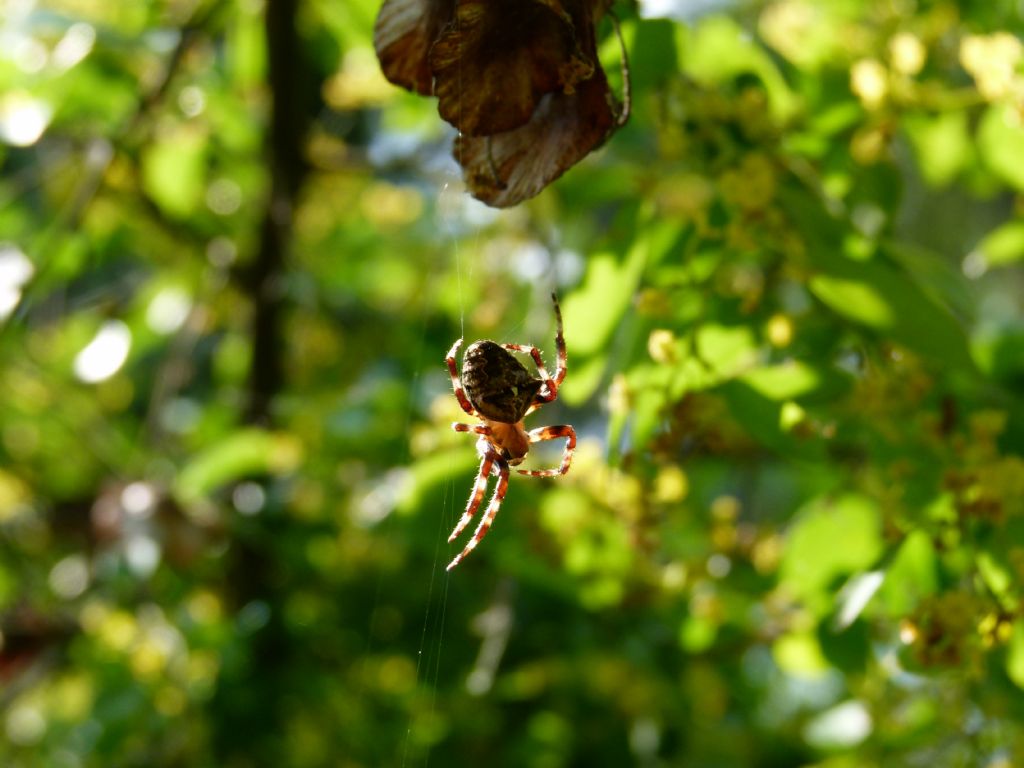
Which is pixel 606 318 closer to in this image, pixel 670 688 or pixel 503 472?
pixel 503 472

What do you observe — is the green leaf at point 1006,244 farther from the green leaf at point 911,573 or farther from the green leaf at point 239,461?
the green leaf at point 239,461

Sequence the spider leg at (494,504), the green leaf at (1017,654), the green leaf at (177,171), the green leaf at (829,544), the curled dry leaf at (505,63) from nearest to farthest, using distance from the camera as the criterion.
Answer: the curled dry leaf at (505,63) → the green leaf at (1017,654) → the green leaf at (829,544) → the spider leg at (494,504) → the green leaf at (177,171)

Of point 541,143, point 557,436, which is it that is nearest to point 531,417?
point 557,436

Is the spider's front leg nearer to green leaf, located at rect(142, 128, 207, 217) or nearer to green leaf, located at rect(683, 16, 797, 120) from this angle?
green leaf, located at rect(683, 16, 797, 120)

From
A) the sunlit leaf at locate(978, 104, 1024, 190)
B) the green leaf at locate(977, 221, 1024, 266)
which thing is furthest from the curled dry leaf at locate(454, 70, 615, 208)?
the green leaf at locate(977, 221, 1024, 266)

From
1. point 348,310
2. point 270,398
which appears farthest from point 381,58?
point 348,310

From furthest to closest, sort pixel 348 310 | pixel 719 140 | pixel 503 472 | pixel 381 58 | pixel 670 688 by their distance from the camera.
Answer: pixel 348 310 < pixel 670 688 < pixel 503 472 < pixel 719 140 < pixel 381 58

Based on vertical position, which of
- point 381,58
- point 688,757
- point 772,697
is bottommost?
point 772,697

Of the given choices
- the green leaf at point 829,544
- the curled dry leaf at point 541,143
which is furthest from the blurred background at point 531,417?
the curled dry leaf at point 541,143
